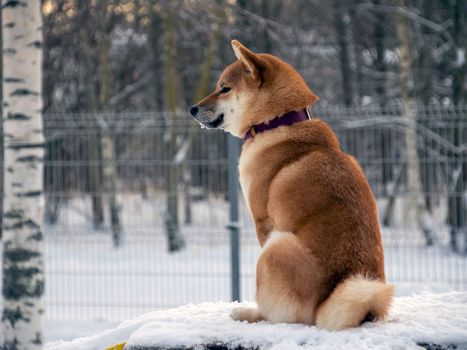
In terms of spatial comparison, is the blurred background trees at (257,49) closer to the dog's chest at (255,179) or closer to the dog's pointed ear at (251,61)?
the dog's pointed ear at (251,61)

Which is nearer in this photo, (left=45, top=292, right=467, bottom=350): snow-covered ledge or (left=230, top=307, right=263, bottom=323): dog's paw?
(left=45, top=292, right=467, bottom=350): snow-covered ledge

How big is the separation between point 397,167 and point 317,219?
5.09m

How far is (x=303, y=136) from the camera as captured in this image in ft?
13.3

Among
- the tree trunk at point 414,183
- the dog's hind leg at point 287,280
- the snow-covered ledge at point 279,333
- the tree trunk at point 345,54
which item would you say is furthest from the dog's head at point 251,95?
the tree trunk at point 345,54

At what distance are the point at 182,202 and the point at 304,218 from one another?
207 inches

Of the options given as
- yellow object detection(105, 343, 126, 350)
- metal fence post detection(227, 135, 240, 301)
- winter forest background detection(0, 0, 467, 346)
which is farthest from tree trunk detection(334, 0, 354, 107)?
yellow object detection(105, 343, 126, 350)

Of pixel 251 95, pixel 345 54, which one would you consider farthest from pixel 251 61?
pixel 345 54

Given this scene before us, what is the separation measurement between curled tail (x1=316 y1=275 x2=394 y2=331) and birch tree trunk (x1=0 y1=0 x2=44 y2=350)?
6.98 ft

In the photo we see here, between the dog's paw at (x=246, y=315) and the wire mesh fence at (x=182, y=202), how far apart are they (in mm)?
4159

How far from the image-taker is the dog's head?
4160 mm

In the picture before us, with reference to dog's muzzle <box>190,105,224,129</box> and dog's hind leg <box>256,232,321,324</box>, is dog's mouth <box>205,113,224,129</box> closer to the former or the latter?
dog's muzzle <box>190,105,224,129</box>

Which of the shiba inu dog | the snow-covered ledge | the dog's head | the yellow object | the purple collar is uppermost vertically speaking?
the dog's head

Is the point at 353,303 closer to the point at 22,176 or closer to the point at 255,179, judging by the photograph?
the point at 255,179

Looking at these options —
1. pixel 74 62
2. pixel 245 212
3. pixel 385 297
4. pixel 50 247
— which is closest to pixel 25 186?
pixel 385 297
